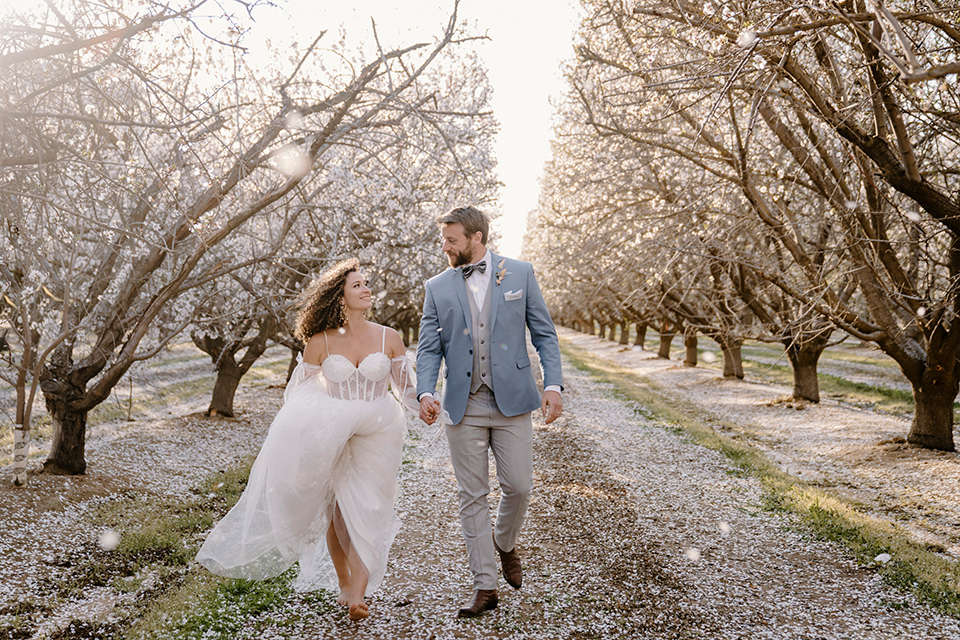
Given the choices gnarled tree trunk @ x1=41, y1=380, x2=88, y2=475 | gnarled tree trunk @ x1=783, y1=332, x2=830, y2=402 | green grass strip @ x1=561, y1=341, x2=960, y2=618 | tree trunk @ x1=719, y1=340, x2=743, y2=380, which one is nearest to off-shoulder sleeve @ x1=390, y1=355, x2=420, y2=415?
green grass strip @ x1=561, y1=341, x2=960, y2=618

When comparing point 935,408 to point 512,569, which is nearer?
point 512,569

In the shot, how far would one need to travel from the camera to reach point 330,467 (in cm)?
416

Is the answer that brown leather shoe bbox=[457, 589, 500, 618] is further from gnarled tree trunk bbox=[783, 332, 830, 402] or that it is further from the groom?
gnarled tree trunk bbox=[783, 332, 830, 402]

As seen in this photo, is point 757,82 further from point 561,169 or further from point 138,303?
point 561,169

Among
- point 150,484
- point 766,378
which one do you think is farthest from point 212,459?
point 766,378

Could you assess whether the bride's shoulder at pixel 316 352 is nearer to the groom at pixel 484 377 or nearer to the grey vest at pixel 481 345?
the groom at pixel 484 377

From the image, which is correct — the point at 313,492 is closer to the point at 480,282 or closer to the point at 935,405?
the point at 480,282

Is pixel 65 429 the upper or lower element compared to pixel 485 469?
lower

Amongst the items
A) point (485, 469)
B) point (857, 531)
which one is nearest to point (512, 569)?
point (485, 469)

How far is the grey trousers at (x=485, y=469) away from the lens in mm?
4117

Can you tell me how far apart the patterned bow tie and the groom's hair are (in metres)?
0.17

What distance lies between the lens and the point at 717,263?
12188 millimetres

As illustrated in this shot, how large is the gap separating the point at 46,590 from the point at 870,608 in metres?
5.65

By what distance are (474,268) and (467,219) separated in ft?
1.05
